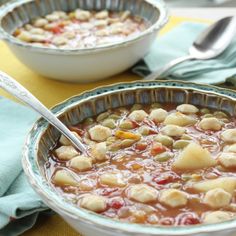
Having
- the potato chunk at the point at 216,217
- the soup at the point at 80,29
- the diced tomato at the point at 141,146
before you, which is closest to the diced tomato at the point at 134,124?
the diced tomato at the point at 141,146

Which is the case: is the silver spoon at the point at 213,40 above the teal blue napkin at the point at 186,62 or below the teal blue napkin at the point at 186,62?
Result: above

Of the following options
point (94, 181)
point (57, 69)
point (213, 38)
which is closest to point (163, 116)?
point (94, 181)

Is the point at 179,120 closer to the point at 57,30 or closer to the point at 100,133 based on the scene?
the point at 100,133

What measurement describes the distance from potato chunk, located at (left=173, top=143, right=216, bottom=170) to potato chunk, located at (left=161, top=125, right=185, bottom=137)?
13cm

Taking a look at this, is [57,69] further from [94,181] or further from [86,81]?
[94,181]

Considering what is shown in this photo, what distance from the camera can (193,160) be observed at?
1402 mm

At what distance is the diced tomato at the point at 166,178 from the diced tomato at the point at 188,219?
12 cm

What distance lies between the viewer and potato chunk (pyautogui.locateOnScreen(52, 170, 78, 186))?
1388 mm

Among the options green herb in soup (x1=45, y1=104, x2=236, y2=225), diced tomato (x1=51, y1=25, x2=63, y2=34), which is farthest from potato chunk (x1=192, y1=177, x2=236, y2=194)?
diced tomato (x1=51, y1=25, x2=63, y2=34)

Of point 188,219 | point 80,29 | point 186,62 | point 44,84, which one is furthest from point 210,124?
point 80,29

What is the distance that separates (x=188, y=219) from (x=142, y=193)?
0.39 ft

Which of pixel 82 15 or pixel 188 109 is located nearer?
pixel 188 109

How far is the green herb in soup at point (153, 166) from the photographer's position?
4.21 ft

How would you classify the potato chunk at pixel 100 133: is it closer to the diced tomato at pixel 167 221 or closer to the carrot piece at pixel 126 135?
the carrot piece at pixel 126 135
